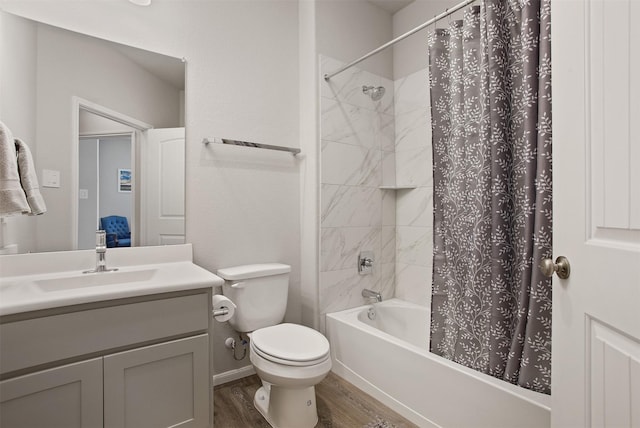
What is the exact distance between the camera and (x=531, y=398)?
1.23 meters

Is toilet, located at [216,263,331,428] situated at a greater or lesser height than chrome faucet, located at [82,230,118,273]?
lesser

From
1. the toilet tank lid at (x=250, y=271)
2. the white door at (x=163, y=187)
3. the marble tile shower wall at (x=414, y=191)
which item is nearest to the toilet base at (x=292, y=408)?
the toilet tank lid at (x=250, y=271)

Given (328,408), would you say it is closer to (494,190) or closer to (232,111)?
(494,190)

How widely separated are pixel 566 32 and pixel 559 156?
1.07 ft

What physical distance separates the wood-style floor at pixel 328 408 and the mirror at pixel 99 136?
955mm

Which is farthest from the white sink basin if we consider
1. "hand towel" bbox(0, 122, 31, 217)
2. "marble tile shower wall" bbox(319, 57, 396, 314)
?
"marble tile shower wall" bbox(319, 57, 396, 314)

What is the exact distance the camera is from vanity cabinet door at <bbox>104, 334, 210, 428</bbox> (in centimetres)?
120

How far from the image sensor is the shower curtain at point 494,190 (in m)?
1.24

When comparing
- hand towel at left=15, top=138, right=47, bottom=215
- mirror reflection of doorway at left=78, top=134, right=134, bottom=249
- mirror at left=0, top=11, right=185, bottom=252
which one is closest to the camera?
hand towel at left=15, top=138, right=47, bottom=215

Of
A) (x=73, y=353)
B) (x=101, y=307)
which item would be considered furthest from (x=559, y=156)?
(x=73, y=353)

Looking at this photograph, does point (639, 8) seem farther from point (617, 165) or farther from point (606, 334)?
point (606, 334)

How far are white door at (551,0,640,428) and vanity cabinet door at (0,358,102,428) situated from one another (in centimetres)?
148

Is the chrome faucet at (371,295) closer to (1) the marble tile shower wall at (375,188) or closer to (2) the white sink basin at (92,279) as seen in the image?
(1) the marble tile shower wall at (375,188)

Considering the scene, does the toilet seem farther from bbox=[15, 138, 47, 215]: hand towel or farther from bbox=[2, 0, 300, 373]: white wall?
bbox=[15, 138, 47, 215]: hand towel
